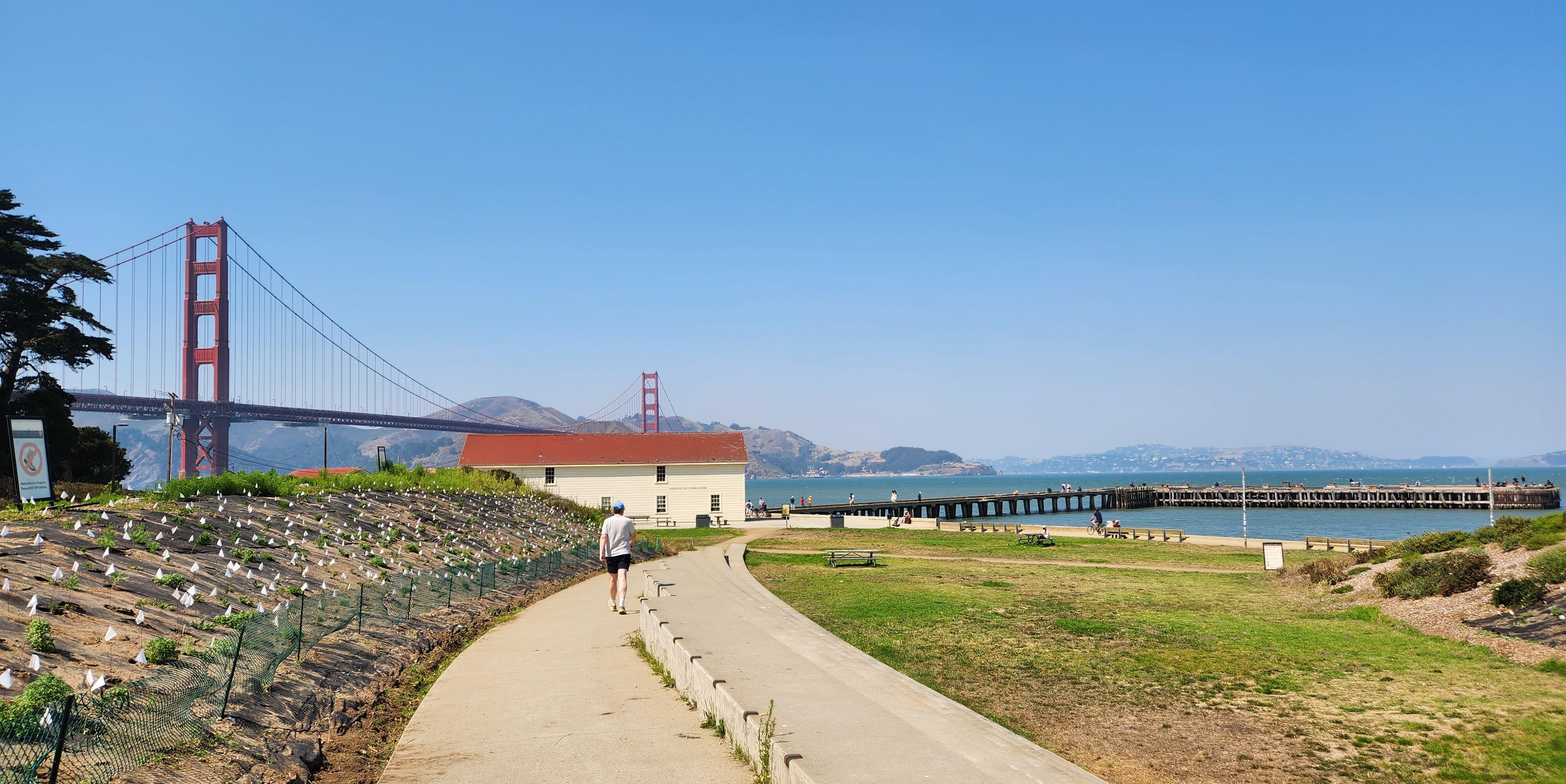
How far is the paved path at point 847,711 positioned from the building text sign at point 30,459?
1055 cm

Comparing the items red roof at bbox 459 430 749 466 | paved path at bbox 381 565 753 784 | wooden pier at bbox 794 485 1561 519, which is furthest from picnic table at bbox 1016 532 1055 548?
wooden pier at bbox 794 485 1561 519

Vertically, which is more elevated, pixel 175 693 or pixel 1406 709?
pixel 175 693

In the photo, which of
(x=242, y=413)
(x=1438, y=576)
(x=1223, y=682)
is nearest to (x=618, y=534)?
(x=1223, y=682)

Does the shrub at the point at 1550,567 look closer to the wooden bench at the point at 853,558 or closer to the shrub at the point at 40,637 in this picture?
the wooden bench at the point at 853,558

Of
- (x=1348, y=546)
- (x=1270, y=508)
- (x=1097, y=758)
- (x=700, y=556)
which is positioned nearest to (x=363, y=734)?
(x=1097, y=758)

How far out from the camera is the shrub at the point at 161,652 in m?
8.48

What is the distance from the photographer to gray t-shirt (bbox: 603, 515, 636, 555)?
1596cm

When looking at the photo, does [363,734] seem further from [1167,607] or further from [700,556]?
[700,556]

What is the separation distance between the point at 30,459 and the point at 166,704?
11.3m

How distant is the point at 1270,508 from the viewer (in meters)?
105

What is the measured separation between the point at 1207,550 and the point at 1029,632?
867 inches

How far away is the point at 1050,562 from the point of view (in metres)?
28.6

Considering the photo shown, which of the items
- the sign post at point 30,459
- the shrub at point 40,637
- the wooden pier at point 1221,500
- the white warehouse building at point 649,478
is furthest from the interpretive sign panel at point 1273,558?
the wooden pier at point 1221,500

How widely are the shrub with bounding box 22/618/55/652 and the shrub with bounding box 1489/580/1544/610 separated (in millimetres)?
18467
